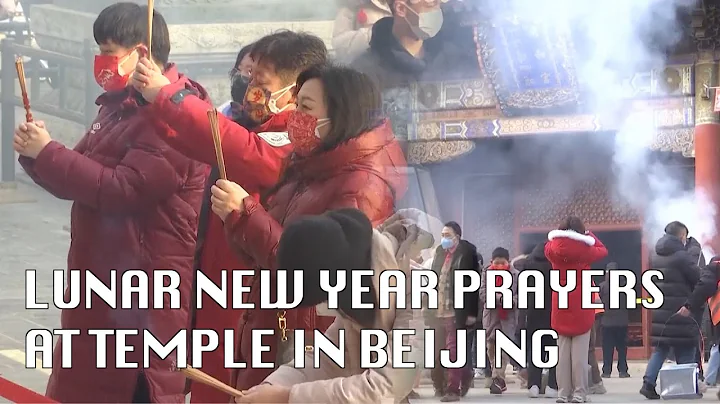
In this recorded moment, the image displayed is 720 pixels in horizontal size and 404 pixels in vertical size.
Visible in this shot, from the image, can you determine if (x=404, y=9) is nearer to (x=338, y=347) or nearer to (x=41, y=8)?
(x=41, y=8)

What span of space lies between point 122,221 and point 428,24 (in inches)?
60.3

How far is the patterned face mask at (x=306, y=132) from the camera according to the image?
3.56m

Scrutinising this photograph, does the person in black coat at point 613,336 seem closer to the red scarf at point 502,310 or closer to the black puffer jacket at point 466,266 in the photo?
the red scarf at point 502,310

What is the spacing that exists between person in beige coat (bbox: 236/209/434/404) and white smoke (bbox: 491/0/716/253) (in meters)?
1.79

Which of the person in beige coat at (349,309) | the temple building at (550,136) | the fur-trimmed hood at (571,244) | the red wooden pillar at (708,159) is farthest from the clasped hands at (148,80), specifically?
the red wooden pillar at (708,159)

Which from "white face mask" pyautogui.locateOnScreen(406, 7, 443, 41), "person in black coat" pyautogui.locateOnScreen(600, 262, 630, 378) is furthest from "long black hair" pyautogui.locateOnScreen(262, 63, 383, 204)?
"person in black coat" pyautogui.locateOnScreen(600, 262, 630, 378)

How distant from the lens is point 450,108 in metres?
5.34

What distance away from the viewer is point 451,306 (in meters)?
4.91

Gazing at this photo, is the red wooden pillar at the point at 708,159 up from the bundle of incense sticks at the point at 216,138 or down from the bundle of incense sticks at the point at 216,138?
down

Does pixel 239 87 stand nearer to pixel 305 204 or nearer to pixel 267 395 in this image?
pixel 305 204

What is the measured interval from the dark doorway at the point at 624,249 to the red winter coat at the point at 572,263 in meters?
0.47

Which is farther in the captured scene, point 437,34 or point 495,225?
point 495,225

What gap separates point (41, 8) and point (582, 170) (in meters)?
1.97

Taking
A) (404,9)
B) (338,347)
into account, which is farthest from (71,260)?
(404,9)
